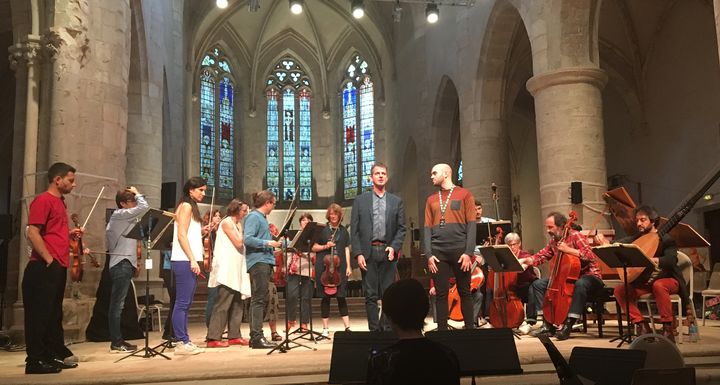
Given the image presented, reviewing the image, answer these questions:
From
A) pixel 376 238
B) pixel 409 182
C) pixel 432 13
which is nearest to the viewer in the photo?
pixel 376 238

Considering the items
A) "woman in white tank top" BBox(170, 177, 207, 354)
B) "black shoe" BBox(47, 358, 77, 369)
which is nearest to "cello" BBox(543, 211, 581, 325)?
"woman in white tank top" BBox(170, 177, 207, 354)

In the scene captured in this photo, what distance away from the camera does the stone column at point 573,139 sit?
35.0ft

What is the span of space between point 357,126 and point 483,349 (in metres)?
25.2

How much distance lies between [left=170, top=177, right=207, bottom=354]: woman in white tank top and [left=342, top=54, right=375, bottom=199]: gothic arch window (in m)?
21.0

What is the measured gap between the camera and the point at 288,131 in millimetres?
29047

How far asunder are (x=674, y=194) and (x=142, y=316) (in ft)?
38.8

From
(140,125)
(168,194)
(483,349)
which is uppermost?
(140,125)

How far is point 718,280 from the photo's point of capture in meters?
9.12

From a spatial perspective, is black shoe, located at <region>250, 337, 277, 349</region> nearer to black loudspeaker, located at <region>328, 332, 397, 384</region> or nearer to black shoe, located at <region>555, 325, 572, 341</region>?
black shoe, located at <region>555, 325, 572, 341</region>

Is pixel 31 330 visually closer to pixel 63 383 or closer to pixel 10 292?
pixel 63 383

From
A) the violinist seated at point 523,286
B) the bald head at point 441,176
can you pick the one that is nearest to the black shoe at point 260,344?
the bald head at point 441,176

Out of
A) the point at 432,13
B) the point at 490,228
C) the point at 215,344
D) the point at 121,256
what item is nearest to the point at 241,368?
the point at 215,344

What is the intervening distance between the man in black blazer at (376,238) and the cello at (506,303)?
5.56ft

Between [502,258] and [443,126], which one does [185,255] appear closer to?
[502,258]
